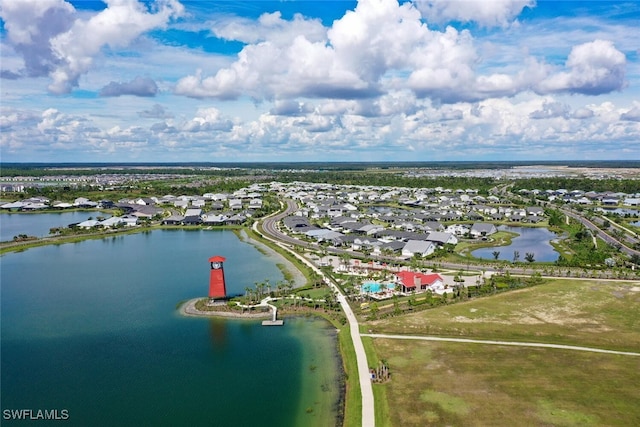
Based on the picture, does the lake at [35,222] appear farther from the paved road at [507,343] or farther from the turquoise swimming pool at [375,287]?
the paved road at [507,343]

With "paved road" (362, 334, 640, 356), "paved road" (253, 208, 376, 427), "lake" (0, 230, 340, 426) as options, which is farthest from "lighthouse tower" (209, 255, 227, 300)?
"paved road" (362, 334, 640, 356)

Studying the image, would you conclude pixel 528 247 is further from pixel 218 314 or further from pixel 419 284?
pixel 218 314

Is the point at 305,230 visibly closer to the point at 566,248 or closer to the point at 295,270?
the point at 295,270

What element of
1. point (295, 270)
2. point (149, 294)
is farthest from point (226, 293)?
point (295, 270)

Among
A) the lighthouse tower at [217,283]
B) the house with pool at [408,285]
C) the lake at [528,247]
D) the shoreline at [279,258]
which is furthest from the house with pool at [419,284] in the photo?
the lake at [528,247]

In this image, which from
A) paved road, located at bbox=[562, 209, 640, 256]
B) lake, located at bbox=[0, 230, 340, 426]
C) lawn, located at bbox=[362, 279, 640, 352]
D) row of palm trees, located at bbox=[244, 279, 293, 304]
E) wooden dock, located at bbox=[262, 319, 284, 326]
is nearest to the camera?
lake, located at bbox=[0, 230, 340, 426]

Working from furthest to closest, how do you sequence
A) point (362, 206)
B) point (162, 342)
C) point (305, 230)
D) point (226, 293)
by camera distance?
point (362, 206) → point (305, 230) → point (226, 293) → point (162, 342)

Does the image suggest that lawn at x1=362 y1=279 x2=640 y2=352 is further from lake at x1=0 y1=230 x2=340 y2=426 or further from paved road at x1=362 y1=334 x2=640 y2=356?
lake at x1=0 y1=230 x2=340 y2=426
